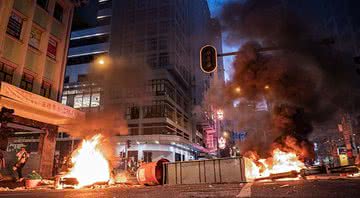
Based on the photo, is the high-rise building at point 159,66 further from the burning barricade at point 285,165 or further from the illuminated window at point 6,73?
the illuminated window at point 6,73

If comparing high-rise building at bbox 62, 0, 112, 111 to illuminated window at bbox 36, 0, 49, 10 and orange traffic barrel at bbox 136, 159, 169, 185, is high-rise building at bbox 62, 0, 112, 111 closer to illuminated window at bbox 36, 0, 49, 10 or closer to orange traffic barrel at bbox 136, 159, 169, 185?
illuminated window at bbox 36, 0, 49, 10

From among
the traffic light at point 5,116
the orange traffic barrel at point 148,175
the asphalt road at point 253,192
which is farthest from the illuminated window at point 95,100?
the asphalt road at point 253,192

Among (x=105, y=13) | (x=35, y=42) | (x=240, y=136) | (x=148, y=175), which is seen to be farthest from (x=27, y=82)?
(x=240, y=136)

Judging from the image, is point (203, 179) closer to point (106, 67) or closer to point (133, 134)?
point (106, 67)

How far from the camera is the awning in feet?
44.2

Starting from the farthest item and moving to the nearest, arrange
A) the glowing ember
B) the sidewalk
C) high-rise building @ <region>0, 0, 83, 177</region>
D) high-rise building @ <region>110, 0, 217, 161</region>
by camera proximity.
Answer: high-rise building @ <region>110, 0, 217, 161</region>, the glowing ember, high-rise building @ <region>0, 0, 83, 177</region>, the sidewalk

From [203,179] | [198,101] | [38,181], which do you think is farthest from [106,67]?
[198,101]

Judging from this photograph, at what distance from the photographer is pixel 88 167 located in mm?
13398

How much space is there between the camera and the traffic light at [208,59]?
900 centimetres

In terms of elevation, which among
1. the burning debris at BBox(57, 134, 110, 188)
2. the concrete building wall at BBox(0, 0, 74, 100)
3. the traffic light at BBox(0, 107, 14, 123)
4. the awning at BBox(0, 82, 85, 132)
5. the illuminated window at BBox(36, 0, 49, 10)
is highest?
the illuminated window at BBox(36, 0, 49, 10)

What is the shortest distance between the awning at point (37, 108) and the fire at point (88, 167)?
335 centimetres

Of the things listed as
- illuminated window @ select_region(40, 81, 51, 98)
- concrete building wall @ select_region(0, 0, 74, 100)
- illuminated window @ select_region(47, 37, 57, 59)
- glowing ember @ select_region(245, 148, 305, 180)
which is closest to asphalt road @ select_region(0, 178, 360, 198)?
glowing ember @ select_region(245, 148, 305, 180)

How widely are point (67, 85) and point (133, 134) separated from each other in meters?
15.4

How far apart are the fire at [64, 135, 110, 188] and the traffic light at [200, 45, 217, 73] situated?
7.97 metres
